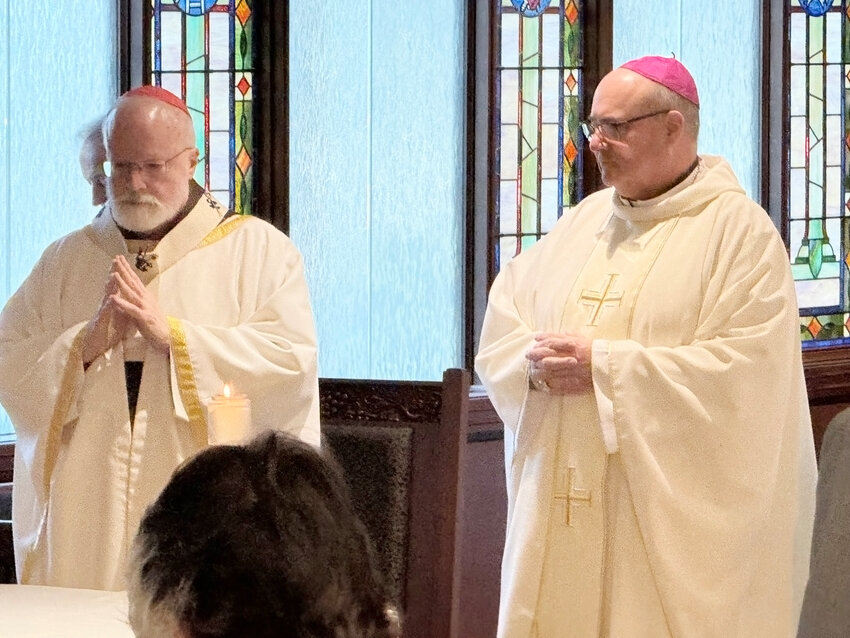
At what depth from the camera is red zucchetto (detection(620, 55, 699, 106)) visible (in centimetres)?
432

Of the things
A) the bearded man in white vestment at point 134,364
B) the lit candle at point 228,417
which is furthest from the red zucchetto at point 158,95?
the lit candle at point 228,417

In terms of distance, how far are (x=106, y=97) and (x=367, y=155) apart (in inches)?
41.0

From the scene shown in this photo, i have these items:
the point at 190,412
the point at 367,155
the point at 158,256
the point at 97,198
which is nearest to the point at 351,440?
the point at 190,412

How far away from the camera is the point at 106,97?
18.7ft

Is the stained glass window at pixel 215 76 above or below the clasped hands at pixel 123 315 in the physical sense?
above

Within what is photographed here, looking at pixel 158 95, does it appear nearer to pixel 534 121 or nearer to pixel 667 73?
pixel 667 73

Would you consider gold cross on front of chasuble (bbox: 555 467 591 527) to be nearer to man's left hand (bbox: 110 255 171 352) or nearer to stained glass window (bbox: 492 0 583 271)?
man's left hand (bbox: 110 255 171 352)

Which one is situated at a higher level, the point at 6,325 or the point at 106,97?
the point at 106,97

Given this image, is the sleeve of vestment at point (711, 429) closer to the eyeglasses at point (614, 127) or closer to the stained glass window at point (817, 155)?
the eyeglasses at point (614, 127)

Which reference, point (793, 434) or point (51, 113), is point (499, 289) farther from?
point (51, 113)

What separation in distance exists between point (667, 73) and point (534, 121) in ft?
6.48

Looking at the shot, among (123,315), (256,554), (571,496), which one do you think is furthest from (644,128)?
(256,554)

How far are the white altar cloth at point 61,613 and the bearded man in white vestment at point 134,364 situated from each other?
850 mm

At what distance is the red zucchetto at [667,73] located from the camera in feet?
14.2
